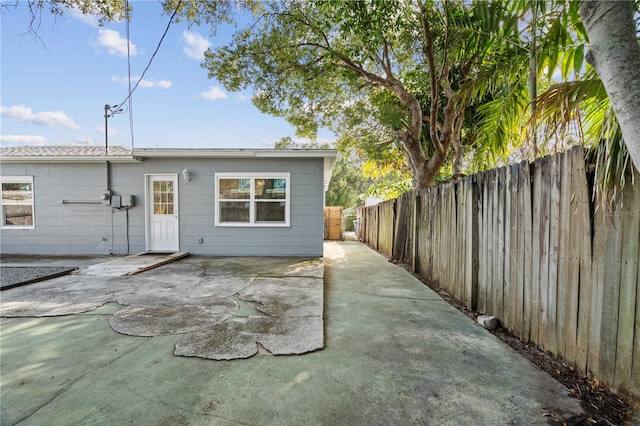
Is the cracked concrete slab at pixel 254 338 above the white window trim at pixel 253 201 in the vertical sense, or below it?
below

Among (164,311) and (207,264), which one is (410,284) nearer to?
(164,311)

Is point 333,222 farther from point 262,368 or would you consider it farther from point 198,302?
point 262,368

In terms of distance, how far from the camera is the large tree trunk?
1.16 meters

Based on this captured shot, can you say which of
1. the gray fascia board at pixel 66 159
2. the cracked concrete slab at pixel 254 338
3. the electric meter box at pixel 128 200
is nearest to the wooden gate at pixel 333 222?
the electric meter box at pixel 128 200

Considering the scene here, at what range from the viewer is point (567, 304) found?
2234 millimetres

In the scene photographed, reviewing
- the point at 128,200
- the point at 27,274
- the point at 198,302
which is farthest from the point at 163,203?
the point at 198,302

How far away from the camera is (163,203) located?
7906 millimetres

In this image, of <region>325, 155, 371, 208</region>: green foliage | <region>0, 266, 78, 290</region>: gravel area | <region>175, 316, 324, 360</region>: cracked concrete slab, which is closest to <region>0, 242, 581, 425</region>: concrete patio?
<region>175, 316, 324, 360</region>: cracked concrete slab

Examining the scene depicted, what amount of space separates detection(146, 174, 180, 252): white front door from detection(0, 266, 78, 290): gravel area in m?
2.04

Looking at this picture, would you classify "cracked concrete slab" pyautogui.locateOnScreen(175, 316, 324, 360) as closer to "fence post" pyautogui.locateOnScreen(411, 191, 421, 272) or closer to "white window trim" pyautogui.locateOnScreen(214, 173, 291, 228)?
"fence post" pyautogui.locateOnScreen(411, 191, 421, 272)

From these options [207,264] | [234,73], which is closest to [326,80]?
[234,73]

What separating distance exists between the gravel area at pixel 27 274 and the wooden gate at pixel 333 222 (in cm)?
920

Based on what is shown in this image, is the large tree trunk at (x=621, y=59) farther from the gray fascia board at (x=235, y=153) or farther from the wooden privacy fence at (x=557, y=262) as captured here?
the gray fascia board at (x=235, y=153)

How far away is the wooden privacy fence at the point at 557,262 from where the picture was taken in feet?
5.99
